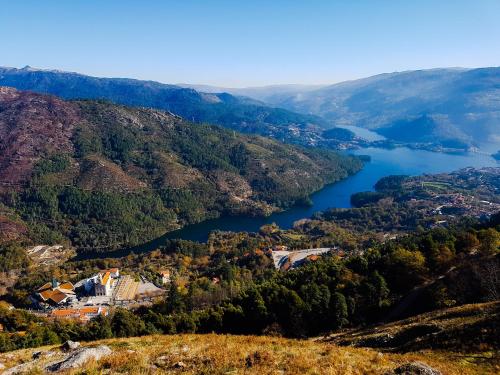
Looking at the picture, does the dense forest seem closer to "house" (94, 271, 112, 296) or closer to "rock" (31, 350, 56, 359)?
"house" (94, 271, 112, 296)

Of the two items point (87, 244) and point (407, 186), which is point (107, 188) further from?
point (407, 186)

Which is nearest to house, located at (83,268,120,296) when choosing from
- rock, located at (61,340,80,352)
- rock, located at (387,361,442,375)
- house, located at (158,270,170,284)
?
house, located at (158,270,170,284)

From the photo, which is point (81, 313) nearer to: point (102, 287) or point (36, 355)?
point (102, 287)

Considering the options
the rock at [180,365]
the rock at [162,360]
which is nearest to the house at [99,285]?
the rock at [162,360]

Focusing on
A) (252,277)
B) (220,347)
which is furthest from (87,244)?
(220,347)

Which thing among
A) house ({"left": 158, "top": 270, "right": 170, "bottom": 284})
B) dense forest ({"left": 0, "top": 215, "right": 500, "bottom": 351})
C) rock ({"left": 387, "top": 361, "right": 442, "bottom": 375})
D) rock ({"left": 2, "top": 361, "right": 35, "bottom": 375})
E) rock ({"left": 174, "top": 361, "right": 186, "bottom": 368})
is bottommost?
house ({"left": 158, "top": 270, "right": 170, "bottom": 284})

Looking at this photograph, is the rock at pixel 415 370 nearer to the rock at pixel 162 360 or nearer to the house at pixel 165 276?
the rock at pixel 162 360
